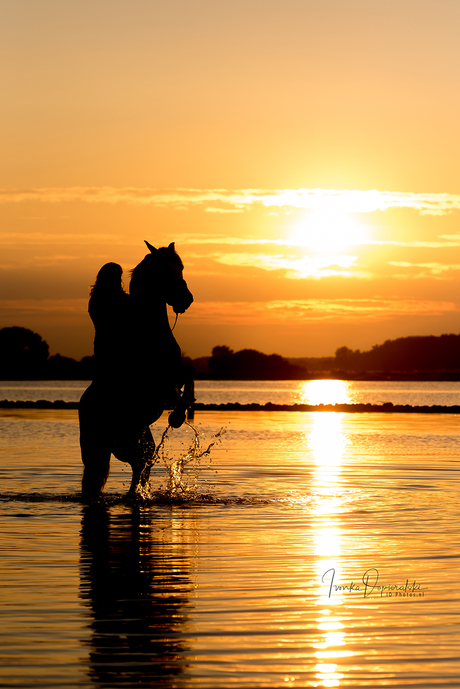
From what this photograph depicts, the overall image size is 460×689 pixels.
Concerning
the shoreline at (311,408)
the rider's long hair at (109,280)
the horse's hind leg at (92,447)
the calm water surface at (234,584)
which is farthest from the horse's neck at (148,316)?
the shoreline at (311,408)

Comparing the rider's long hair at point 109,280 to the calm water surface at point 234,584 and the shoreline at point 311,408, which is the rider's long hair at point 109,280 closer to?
the calm water surface at point 234,584

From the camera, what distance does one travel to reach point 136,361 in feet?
35.6

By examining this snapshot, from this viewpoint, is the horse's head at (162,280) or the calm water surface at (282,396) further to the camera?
the calm water surface at (282,396)

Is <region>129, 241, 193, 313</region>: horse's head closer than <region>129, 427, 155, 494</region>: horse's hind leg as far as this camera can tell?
Yes

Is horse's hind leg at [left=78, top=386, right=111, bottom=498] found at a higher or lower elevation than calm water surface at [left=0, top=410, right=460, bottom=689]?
A: higher

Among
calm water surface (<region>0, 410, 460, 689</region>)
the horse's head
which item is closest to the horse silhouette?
the horse's head

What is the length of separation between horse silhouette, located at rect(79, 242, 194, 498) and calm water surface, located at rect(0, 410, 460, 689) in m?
0.87

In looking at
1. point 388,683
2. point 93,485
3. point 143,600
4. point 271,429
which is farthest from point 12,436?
point 388,683

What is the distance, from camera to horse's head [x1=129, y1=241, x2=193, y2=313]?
10758mm

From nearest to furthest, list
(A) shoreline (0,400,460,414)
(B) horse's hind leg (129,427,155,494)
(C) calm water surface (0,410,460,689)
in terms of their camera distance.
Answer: (C) calm water surface (0,410,460,689)
(B) horse's hind leg (129,427,155,494)
(A) shoreline (0,400,460,414)

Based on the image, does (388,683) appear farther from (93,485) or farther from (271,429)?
(271,429)

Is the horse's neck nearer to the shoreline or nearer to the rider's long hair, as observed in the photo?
the rider's long hair

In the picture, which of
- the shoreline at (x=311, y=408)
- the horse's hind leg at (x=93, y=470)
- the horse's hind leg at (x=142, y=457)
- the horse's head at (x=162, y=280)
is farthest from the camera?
the shoreline at (x=311, y=408)

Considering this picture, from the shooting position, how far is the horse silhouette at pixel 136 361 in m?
10.8
